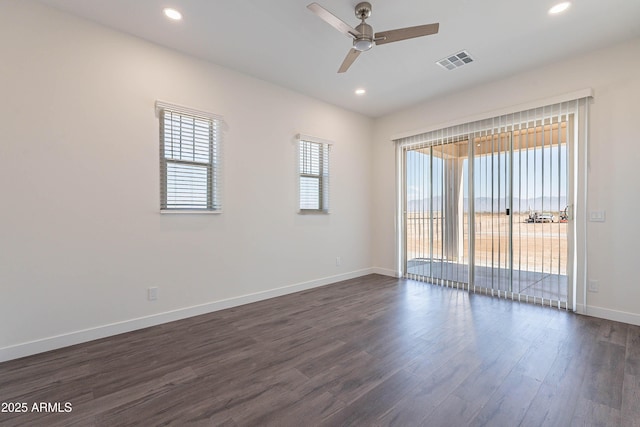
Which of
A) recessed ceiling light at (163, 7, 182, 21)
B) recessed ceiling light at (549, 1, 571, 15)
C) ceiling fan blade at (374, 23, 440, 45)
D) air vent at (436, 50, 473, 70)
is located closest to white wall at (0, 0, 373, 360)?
recessed ceiling light at (163, 7, 182, 21)

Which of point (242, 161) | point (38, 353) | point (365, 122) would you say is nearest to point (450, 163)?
point (365, 122)

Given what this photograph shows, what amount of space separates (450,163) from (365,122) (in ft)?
5.88

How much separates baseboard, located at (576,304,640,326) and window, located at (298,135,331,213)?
353cm

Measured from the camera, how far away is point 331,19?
7.18 feet

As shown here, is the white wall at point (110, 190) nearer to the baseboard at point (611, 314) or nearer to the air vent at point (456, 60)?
the air vent at point (456, 60)

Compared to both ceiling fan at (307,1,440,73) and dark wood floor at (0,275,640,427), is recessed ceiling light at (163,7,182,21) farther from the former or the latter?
dark wood floor at (0,275,640,427)

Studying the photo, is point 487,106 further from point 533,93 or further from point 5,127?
point 5,127

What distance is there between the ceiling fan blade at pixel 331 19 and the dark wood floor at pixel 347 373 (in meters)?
2.72

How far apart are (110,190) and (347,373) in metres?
2.81

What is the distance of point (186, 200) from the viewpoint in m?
3.27

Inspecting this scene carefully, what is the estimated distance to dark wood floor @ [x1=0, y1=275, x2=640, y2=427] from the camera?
167cm

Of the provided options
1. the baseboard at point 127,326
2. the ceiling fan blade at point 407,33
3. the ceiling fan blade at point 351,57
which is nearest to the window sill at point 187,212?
the baseboard at point 127,326

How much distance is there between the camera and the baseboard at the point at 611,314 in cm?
295

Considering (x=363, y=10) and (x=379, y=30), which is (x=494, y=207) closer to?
(x=379, y=30)
